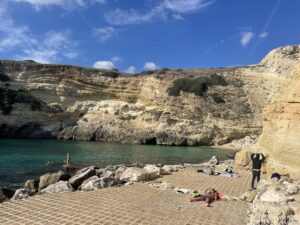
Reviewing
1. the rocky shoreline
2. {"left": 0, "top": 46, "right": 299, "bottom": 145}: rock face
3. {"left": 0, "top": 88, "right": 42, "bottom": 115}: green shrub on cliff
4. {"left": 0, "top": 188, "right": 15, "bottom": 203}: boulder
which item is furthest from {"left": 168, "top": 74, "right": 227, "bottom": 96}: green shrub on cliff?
{"left": 0, "top": 188, "right": 15, "bottom": 203}: boulder

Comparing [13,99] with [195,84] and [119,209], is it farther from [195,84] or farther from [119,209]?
[119,209]

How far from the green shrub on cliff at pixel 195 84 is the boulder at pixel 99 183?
46479 mm

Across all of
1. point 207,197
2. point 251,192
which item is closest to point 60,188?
point 207,197

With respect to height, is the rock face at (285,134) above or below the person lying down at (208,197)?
above

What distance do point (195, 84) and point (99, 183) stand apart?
4952 cm

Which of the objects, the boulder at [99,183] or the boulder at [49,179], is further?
the boulder at [49,179]

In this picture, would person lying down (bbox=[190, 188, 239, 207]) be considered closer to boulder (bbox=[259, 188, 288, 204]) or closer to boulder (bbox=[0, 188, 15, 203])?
boulder (bbox=[259, 188, 288, 204])

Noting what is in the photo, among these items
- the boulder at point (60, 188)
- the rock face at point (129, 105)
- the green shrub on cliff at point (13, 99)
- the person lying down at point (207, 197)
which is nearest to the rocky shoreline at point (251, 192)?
the boulder at point (60, 188)

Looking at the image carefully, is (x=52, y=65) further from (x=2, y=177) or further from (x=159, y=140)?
(x=2, y=177)

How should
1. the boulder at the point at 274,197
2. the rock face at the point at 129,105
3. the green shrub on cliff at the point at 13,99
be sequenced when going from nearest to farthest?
the boulder at the point at 274,197
the green shrub on cliff at the point at 13,99
the rock face at the point at 129,105

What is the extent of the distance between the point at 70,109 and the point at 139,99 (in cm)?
1256

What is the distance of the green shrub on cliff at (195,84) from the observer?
193ft

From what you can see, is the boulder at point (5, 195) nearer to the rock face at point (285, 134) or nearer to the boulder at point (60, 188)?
the boulder at point (60, 188)

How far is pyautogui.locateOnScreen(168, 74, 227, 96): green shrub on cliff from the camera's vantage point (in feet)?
193
